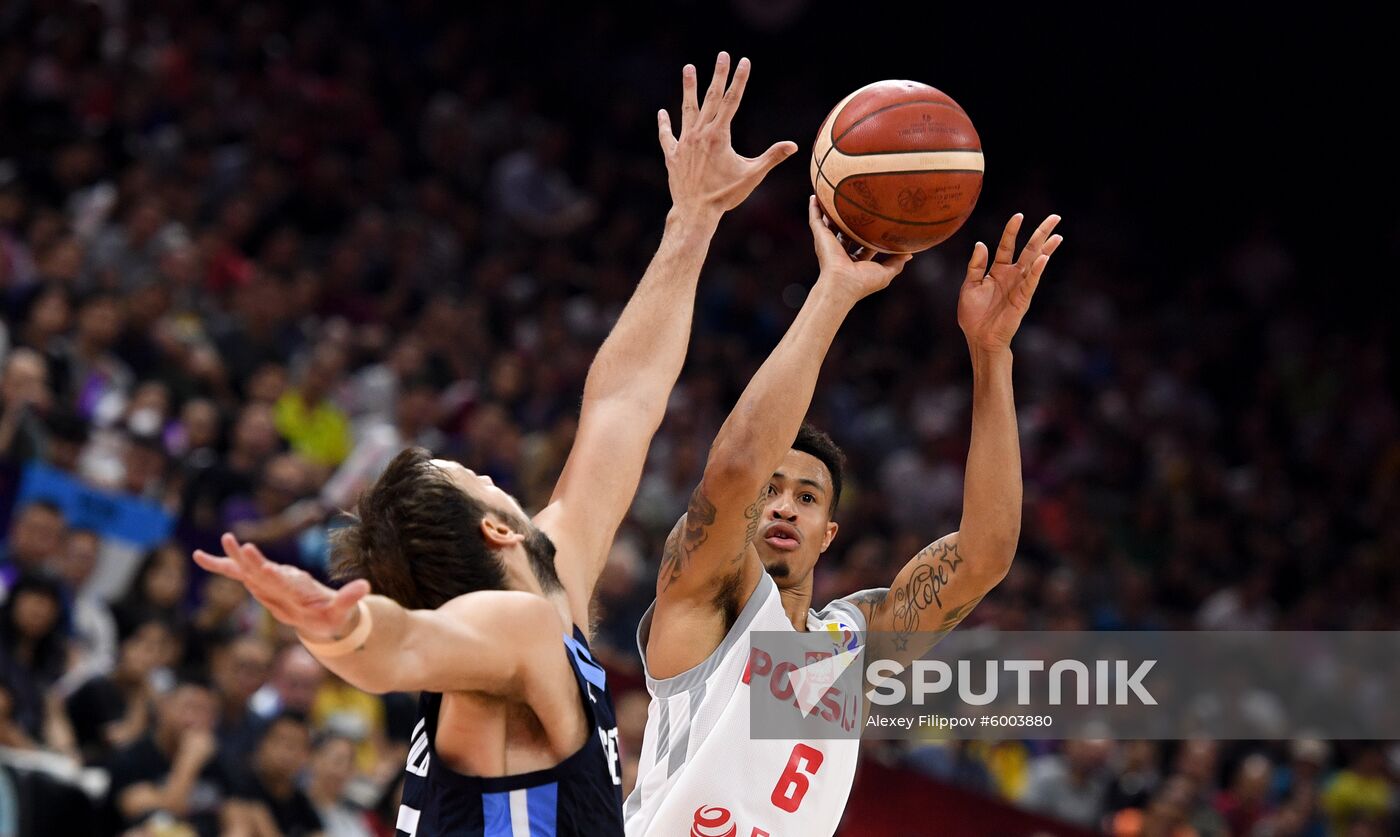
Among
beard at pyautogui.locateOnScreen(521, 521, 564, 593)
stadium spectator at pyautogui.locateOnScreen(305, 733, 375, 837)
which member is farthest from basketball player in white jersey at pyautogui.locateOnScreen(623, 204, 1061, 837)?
stadium spectator at pyautogui.locateOnScreen(305, 733, 375, 837)

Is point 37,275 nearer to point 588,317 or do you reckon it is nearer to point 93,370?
point 93,370

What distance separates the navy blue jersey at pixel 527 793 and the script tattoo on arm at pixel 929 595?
→ 5.22 ft

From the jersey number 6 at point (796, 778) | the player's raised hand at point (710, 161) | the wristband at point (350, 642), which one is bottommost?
the wristband at point (350, 642)

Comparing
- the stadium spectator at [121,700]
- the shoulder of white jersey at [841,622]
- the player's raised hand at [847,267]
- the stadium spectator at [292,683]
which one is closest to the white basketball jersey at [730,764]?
the shoulder of white jersey at [841,622]

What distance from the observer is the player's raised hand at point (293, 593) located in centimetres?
245

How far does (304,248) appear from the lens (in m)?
11.5

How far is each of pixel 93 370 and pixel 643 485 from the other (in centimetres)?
350

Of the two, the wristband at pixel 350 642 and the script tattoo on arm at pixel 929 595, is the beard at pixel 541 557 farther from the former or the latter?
the script tattoo on arm at pixel 929 595

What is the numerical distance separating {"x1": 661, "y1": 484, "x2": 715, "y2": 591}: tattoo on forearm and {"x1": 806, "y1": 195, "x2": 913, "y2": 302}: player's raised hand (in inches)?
22.0

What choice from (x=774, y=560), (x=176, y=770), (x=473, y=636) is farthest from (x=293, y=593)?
(x=176, y=770)

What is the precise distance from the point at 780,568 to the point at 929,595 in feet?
Answer: 1.43

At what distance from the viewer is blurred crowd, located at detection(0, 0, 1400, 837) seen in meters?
7.52

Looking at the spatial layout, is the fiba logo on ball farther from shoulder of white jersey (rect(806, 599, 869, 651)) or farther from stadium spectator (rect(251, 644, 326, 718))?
stadium spectator (rect(251, 644, 326, 718))

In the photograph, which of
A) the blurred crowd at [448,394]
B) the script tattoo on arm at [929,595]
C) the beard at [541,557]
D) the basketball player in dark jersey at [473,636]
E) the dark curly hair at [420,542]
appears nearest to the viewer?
the basketball player in dark jersey at [473,636]
